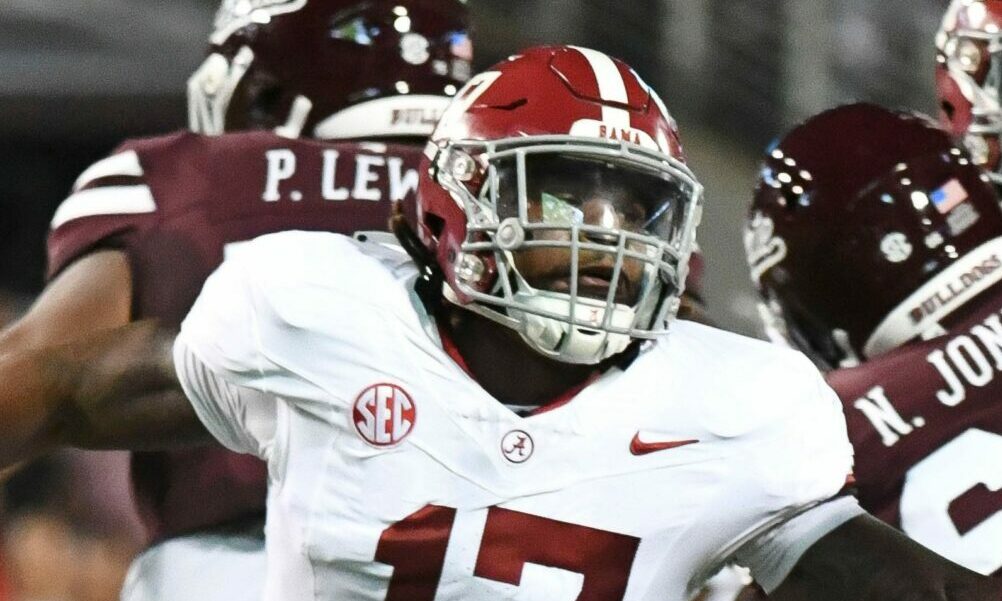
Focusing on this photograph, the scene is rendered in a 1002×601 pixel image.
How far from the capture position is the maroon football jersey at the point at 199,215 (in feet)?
5.75

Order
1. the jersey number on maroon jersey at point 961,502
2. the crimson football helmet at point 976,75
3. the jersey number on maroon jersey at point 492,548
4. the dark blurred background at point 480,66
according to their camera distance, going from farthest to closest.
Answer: the dark blurred background at point 480,66 → the crimson football helmet at point 976,75 → the jersey number on maroon jersey at point 961,502 → the jersey number on maroon jersey at point 492,548

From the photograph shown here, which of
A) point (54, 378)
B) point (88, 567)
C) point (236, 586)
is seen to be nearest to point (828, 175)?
point (236, 586)

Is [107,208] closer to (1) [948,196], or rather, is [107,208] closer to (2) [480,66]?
(1) [948,196]

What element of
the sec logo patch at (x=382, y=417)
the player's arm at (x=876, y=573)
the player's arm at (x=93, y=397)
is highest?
the sec logo patch at (x=382, y=417)

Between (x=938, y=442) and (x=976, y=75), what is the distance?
1.12 m

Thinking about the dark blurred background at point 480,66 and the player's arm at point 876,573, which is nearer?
the player's arm at point 876,573

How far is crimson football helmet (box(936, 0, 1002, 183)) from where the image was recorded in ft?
8.66

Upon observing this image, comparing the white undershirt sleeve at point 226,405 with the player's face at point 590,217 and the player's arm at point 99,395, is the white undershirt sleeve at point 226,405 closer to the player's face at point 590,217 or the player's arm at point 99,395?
the player's arm at point 99,395

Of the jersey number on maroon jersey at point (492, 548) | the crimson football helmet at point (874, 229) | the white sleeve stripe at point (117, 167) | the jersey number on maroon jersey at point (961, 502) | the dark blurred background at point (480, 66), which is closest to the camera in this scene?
the jersey number on maroon jersey at point (492, 548)

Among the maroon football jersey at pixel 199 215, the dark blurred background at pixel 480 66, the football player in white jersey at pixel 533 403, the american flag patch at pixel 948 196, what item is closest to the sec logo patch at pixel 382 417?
the football player in white jersey at pixel 533 403

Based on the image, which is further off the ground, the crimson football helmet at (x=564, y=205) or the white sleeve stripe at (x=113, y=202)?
the crimson football helmet at (x=564, y=205)

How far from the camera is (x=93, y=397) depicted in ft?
4.76

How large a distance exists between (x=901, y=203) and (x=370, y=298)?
0.83 metres

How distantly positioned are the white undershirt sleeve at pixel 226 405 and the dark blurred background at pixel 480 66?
1890mm
